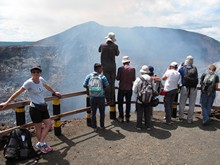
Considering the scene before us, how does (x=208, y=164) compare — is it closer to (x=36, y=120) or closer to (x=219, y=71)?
(x=36, y=120)

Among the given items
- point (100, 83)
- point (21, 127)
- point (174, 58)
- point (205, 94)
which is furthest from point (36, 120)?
point (174, 58)

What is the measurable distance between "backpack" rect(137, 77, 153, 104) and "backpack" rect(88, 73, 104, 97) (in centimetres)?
93

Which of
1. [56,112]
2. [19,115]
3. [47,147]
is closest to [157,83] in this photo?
[56,112]

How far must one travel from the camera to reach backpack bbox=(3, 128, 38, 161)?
4.12m

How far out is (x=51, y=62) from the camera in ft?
146

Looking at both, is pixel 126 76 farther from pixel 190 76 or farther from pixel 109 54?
pixel 190 76

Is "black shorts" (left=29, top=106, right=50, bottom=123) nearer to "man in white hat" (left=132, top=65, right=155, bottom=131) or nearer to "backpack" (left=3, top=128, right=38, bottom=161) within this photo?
"backpack" (left=3, top=128, right=38, bottom=161)

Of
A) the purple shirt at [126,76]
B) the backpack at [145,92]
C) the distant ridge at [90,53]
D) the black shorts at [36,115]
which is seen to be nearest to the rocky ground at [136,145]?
the black shorts at [36,115]

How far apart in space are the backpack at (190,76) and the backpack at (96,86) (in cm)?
228

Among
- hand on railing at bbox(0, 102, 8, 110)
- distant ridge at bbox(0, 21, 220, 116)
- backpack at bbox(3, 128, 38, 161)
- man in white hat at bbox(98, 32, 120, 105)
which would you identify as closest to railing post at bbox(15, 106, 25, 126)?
backpack at bbox(3, 128, 38, 161)

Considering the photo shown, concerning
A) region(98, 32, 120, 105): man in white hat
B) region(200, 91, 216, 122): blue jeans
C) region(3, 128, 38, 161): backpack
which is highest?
region(98, 32, 120, 105): man in white hat

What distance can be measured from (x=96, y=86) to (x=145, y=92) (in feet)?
3.72

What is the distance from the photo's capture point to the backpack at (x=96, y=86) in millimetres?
5559

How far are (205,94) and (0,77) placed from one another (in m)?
38.3
